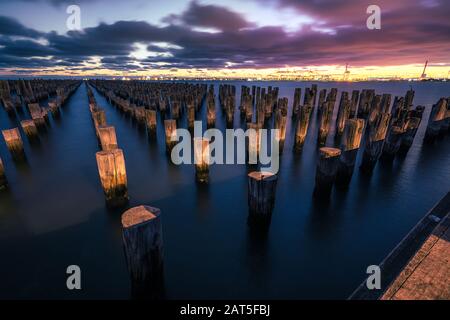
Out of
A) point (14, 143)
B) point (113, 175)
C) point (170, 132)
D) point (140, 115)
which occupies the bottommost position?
point (113, 175)

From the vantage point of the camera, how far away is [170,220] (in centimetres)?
551

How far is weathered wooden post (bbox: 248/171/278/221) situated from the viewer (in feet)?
13.8

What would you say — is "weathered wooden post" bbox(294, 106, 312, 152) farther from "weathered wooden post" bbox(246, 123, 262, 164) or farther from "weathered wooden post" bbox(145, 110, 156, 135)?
"weathered wooden post" bbox(145, 110, 156, 135)

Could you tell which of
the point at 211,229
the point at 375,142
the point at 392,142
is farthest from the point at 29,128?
the point at 392,142

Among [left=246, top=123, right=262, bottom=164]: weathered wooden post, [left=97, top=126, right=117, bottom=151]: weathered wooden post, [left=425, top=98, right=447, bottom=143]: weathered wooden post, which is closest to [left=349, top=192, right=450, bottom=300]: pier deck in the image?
[left=246, top=123, right=262, bottom=164]: weathered wooden post

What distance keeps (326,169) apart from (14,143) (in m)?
10.3

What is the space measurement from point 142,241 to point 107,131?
4.50 m

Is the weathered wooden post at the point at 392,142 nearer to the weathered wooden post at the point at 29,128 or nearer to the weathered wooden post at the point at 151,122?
the weathered wooden post at the point at 151,122

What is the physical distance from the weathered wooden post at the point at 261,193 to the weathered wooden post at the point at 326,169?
74.3 inches

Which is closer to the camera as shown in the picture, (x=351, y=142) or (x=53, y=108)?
(x=351, y=142)

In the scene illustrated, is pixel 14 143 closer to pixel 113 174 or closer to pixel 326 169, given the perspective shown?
pixel 113 174

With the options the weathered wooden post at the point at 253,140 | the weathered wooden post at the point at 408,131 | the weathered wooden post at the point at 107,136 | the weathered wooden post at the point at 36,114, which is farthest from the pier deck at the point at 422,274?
the weathered wooden post at the point at 36,114

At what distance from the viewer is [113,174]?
4.97 metres

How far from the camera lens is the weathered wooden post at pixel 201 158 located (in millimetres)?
6027
